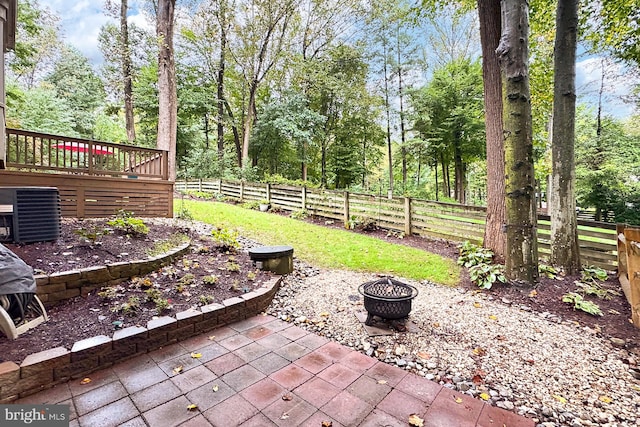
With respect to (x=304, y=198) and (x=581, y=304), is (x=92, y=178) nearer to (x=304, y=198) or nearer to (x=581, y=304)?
(x=304, y=198)

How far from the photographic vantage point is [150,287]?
9.86 feet

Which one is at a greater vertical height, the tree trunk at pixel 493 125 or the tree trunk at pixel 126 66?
the tree trunk at pixel 126 66

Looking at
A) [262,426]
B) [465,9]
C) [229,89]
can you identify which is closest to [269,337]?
[262,426]

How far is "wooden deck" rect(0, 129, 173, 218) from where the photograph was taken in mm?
4553

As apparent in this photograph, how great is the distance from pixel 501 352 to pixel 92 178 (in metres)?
6.38

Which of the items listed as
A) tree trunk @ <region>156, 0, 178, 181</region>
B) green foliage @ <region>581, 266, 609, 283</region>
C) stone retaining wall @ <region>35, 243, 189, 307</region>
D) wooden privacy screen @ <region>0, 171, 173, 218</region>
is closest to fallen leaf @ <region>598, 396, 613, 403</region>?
green foliage @ <region>581, 266, 609, 283</region>

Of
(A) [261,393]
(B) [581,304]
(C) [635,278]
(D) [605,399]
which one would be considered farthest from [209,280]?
(C) [635,278]

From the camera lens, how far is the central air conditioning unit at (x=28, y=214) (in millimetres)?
3066

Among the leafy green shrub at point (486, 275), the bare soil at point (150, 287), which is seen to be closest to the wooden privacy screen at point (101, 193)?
the bare soil at point (150, 287)

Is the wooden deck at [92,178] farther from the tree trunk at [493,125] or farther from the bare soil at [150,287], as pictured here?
the tree trunk at [493,125]

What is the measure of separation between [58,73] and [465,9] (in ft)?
70.6

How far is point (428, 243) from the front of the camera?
6.32 m

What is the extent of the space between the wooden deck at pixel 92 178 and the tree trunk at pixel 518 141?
6.08 meters

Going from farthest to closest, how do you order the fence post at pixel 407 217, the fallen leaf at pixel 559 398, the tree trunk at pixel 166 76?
the tree trunk at pixel 166 76 < the fence post at pixel 407 217 < the fallen leaf at pixel 559 398
